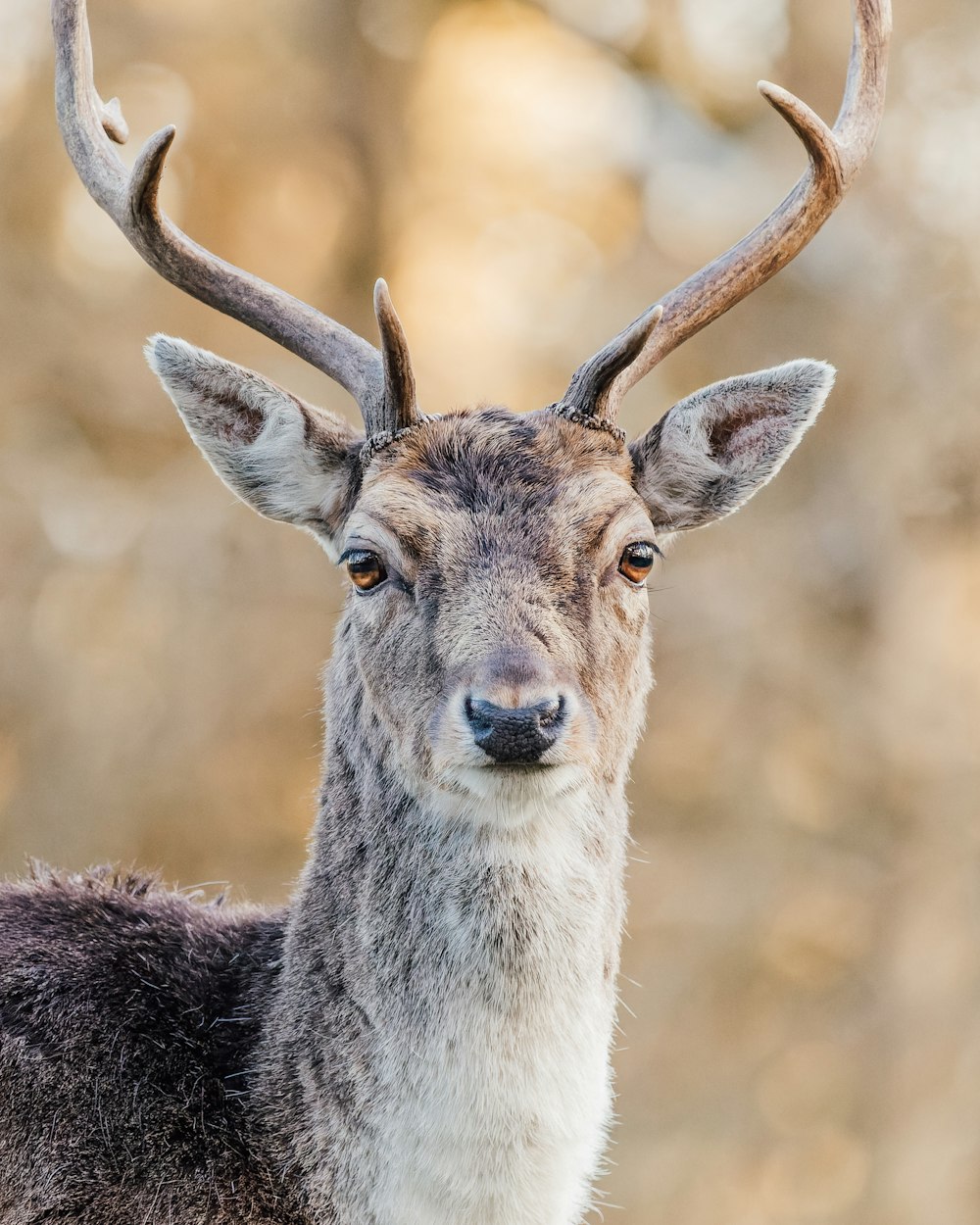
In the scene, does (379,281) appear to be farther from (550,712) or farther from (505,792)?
(505,792)

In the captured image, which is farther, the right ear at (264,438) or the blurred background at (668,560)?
the blurred background at (668,560)

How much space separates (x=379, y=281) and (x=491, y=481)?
31.0 inches

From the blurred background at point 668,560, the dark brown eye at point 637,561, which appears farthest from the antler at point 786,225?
the blurred background at point 668,560

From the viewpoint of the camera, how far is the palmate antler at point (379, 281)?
505cm

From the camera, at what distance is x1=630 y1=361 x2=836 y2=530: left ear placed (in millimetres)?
5301

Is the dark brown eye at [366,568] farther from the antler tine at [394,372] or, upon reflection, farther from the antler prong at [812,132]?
the antler prong at [812,132]

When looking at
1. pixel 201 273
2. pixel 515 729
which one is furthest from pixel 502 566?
pixel 201 273

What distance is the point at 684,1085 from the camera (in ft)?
52.3

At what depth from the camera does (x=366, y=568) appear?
15.8 feet

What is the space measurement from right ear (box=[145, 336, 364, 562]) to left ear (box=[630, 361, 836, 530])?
106 centimetres

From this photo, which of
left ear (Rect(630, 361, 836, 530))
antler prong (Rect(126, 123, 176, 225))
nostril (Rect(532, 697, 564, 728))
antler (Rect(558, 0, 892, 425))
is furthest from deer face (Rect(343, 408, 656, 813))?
antler prong (Rect(126, 123, 176, 225))

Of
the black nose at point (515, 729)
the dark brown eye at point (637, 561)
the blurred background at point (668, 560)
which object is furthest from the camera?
the blurred background at point (668, 560)

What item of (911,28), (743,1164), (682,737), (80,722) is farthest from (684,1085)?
(911,28)

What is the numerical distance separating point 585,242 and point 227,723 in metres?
6.77
